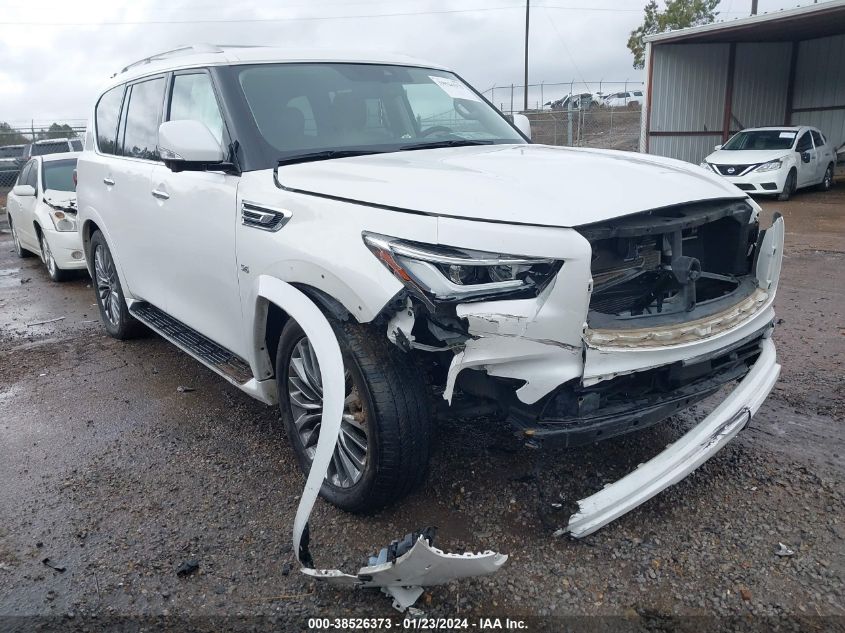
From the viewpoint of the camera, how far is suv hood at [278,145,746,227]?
2.45 metres

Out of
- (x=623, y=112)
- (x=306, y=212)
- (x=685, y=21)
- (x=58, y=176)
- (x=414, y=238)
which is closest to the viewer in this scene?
(x=414, y=238)

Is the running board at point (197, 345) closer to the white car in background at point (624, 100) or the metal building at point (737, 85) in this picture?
the metal building at point (737, 85)

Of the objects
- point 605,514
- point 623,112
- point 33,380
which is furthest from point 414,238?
point 623,112

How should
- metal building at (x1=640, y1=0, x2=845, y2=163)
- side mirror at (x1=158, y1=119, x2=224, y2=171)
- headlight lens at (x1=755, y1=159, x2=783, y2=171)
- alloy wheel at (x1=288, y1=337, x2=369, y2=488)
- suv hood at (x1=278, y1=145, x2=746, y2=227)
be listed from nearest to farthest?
suv hood at (x1=278, y1=145, x2=746, y2=227) → alloy wheel at (x1=288, y1=337, x2=369, y2=488) → side mirror at (x1=158, y1=119, x2=224, y2=171) → headlight lens at (x1=755, y1=159, x2=783, y2=171) → metal building at (x1=640, y1=0, x2=845, y2=163)

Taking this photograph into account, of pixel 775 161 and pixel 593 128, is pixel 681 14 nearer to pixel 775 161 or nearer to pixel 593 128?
pixel 593 128

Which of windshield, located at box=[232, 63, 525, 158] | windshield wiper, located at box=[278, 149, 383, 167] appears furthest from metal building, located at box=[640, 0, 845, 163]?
windshield wiper, located at box=[278, 149, 383, 167]

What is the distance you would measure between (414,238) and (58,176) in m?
8.12

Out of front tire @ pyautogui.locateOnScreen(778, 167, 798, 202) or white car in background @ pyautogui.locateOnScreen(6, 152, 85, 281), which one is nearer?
white car in background @ pyautogui.locateOnScreen(6, 152, 85, 281)

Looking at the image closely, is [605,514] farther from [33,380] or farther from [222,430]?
[33,380]

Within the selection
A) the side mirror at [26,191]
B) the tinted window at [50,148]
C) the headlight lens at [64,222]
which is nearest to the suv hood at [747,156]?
the headlight lens at [64,222]

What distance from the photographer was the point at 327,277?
2.64m

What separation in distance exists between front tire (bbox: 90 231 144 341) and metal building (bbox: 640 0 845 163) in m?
16.9

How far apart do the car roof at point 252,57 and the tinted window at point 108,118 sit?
51 cm

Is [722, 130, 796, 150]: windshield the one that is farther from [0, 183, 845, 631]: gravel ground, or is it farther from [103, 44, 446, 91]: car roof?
[103, 44, 446, 91]: car roof
